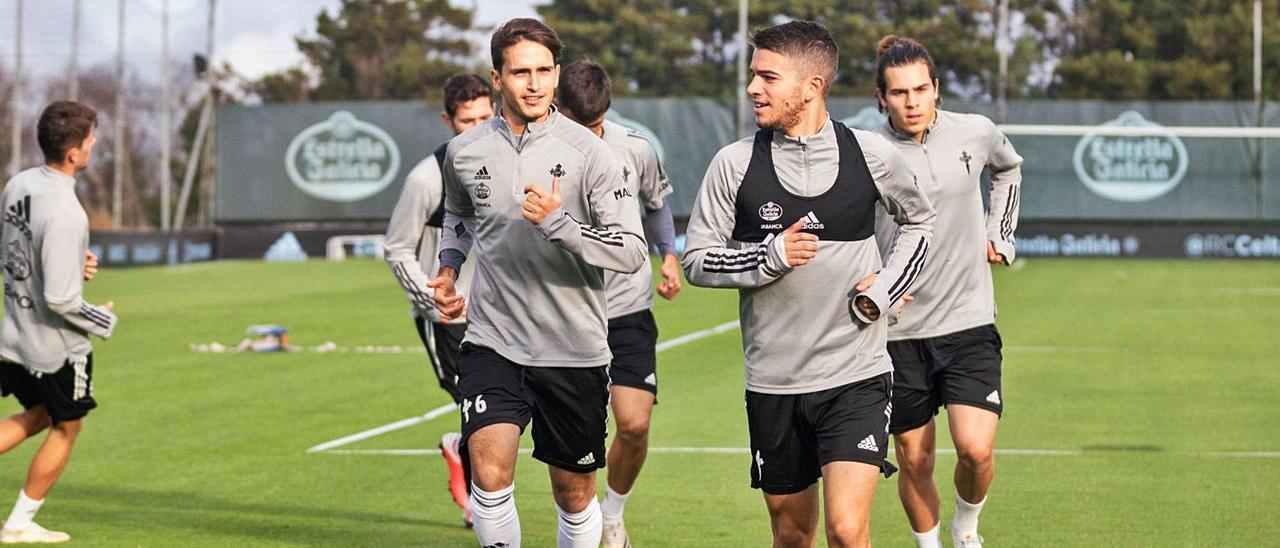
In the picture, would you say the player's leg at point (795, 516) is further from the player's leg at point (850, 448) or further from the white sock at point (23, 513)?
the white sock at point (23, 513)

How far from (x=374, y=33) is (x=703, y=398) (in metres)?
36.6

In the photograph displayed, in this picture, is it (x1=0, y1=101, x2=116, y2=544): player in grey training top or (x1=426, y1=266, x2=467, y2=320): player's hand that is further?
(x1=0, y1=101, x2=116, y2=544): player in grey training top

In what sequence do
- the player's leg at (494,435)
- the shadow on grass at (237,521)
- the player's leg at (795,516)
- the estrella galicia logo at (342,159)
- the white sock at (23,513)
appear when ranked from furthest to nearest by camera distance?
1. the estrella galicia logo at (342,159)
2. the shadow on grass at (237,521)
3. the white sock at (23,513)
4. the player's leg at (494,435)
5. the player's leg at (795,516)

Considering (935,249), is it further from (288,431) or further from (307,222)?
(307,222)

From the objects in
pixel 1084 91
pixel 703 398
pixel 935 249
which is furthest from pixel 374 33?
pixel 935 249

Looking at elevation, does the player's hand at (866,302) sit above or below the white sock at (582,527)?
above

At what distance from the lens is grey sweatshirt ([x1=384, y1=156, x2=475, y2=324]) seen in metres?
8.52

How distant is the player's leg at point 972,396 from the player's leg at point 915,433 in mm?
83

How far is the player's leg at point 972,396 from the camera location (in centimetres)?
773

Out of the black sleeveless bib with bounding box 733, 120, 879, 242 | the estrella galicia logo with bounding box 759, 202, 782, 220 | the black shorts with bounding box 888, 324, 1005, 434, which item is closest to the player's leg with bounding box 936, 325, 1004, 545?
the black shorts with bounding box 888, 324, 1005, 434

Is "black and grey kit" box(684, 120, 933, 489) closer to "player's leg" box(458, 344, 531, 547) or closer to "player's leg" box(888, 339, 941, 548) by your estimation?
"player's leg" box(458, 344, 531, 547)

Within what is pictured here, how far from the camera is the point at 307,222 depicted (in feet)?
146

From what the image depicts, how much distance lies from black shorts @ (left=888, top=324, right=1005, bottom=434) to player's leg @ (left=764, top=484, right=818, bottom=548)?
1366mm

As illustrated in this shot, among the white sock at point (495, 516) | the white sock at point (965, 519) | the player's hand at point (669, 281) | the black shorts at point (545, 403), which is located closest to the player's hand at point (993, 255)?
the white sock at point (965, 519)
